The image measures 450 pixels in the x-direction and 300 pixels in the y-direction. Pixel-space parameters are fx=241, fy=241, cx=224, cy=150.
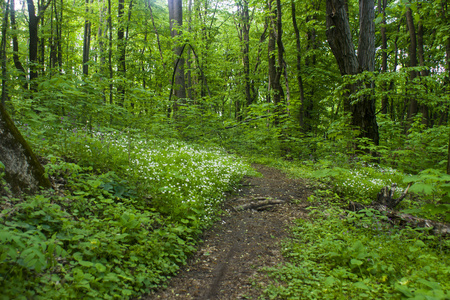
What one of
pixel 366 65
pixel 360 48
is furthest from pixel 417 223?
pixel 360 48

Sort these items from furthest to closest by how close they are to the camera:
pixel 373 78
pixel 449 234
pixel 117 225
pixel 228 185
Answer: pixel 373 78 → pixel 228 185 → pixel 449 234 → pixel 117 225

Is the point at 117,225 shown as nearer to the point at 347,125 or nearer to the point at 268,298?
the point at 268,298

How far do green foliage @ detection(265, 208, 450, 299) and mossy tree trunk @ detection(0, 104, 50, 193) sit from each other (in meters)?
3.16

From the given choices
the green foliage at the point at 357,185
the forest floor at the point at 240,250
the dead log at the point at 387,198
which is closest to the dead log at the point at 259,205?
the forest floor at the point at 240,250

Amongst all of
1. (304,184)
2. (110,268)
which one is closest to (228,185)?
(304,184)

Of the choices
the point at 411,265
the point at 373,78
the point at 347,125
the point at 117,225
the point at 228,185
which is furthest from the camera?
the point at 347,125

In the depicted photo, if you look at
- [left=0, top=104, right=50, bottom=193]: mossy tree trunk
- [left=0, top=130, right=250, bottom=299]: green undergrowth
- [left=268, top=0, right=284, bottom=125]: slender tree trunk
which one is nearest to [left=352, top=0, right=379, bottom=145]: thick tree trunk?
[left=268, top=0, right=284, bottom=125]: slender tree trunk

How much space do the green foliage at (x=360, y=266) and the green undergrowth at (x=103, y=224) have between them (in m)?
1.48

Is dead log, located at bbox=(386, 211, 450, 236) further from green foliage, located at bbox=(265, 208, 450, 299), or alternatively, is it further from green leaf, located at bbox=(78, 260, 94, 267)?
green leaf, located at bbox=(78, 260, 94, 267)

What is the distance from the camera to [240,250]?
3.77 meters

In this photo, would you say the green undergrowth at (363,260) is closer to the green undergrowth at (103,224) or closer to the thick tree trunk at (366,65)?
the green undergrowth at (103,224)

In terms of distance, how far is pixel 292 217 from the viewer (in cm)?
493

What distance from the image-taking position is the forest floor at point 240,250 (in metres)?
2.82

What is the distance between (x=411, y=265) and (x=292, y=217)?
2.20 metres
